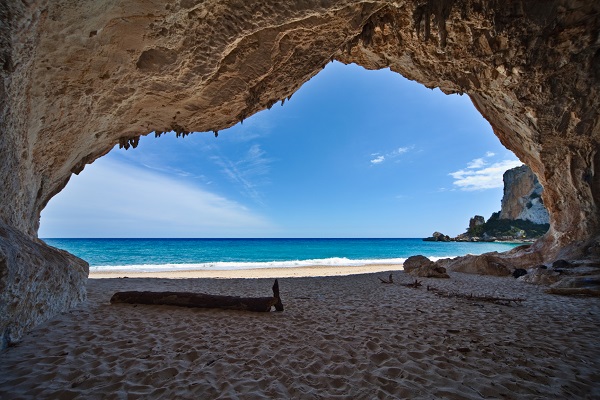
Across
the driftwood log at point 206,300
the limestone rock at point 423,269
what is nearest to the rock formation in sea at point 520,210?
the limestone rock at point 423,269

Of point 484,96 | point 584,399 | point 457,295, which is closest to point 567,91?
point 484,96

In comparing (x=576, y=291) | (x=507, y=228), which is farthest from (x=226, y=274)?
(x=507, y=228)

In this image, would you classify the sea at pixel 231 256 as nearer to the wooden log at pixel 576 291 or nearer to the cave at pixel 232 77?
the cave at pixel 232 77

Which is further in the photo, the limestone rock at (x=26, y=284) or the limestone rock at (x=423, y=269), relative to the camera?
the limestone rock at (x=423, y=269)

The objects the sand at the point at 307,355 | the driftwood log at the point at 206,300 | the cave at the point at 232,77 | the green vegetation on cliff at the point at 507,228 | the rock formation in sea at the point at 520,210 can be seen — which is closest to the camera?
the sand at the point at 307,355

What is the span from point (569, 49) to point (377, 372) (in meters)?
14.5

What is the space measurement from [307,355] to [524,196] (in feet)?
260

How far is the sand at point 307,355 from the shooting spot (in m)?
2.96

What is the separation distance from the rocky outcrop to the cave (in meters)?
60.8

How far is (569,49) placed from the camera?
10.6m

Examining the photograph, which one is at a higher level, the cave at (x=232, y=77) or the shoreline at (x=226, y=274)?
the cave at (x=232, y=77)

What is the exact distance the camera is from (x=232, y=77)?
889cm

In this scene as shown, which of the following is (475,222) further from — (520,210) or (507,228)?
(520,210)

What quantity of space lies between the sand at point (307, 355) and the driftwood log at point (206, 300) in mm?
210
